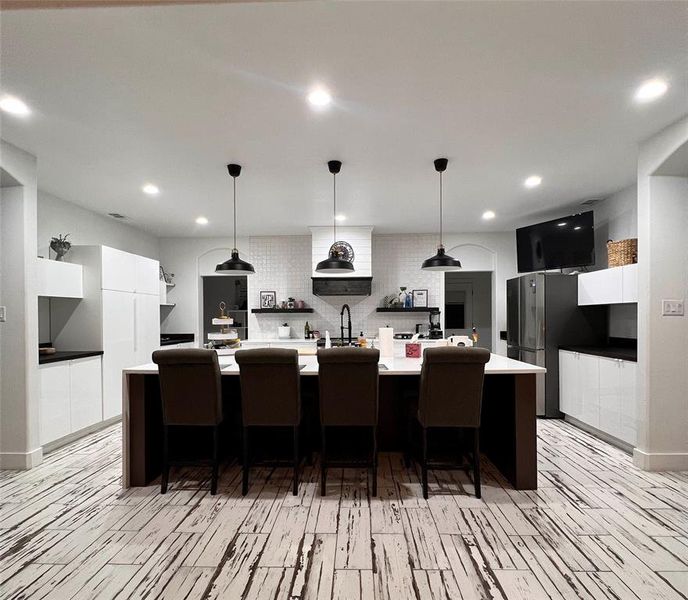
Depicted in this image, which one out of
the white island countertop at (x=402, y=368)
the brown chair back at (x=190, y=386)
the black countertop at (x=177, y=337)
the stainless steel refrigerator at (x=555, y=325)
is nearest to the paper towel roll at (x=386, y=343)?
the white island countertop at (x=402, y=368)

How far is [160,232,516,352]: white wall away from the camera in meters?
6.57

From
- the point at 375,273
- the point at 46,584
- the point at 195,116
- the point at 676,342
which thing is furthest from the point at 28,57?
the point at 375,273

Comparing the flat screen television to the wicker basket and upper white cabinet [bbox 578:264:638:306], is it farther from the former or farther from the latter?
the wicker basket

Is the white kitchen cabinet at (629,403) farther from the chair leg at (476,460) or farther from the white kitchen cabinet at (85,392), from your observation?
the white kitchen cabinet at (85,392)

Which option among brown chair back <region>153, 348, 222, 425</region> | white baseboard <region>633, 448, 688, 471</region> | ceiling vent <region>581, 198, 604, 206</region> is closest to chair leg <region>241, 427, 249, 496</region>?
brown chair back <region>153, 348, 222, 425</region>

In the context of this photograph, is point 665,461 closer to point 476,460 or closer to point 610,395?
point 610,395

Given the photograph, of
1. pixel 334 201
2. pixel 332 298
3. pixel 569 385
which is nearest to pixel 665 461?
pixel 569 385

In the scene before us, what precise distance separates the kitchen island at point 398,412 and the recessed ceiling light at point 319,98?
1820 millimetres

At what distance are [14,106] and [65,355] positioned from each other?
234 centimetres

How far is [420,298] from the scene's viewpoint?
6.54 metres

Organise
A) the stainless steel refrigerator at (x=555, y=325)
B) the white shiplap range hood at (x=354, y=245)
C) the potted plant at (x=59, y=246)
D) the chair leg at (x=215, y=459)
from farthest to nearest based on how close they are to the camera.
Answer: the white shiplap range hood at (x=354, y=245) → the stainless steel refrigerator at (x=555, y=325) → the potted plant at (x=59, y=246) → the chair leg at (x=215, y=459)

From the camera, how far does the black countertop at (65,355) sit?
3.58 meters

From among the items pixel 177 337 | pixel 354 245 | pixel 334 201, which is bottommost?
pixel 177 337

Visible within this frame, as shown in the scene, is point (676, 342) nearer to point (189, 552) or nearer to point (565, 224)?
point (565, 224)
